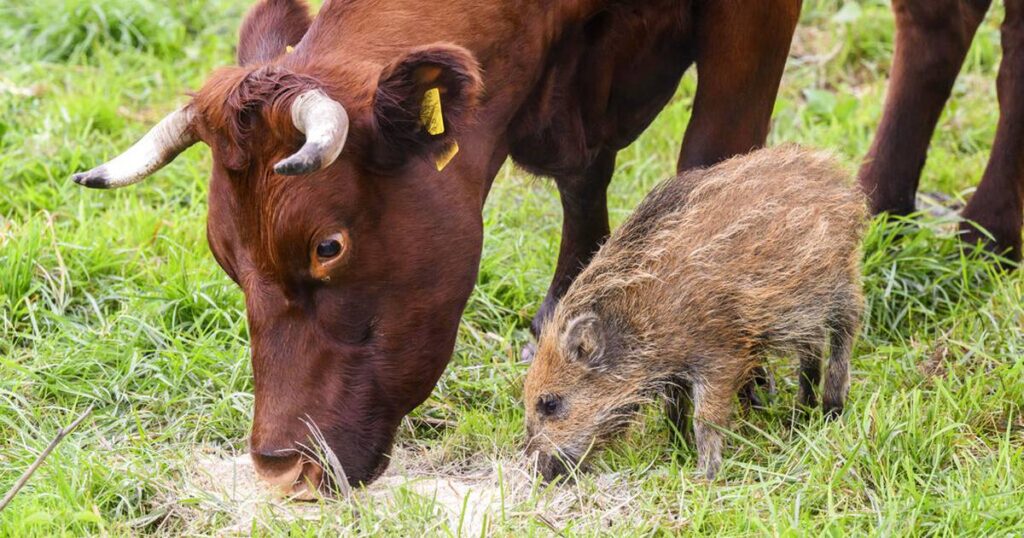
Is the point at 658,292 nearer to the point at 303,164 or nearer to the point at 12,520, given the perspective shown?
the point at 303,164

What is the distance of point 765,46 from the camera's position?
192 inches

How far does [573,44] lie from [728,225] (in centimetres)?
91

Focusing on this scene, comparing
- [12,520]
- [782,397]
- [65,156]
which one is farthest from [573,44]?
[65,156]

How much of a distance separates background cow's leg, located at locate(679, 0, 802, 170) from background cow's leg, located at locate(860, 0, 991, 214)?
1.57m

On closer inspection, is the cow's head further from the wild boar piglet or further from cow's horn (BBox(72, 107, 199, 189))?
the wild boar piglet

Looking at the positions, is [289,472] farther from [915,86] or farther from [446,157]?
[915,86]

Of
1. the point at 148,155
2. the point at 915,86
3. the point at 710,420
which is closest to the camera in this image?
the point at 148,155

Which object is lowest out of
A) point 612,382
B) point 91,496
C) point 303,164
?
point 91,496

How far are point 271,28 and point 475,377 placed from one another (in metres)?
1.54

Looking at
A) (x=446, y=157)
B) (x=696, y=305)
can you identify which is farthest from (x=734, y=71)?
(x=446, y=157)

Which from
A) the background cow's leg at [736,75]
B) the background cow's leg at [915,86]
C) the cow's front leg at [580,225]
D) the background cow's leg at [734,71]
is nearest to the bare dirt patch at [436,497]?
the background cow's leg at [736,75]

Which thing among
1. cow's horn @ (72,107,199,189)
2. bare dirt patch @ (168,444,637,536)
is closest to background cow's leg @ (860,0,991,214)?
bare dirt patch @ (168,444,637,536)

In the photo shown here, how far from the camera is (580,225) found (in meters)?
5.72

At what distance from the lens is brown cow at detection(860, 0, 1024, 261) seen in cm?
621
